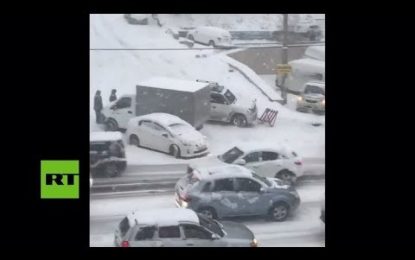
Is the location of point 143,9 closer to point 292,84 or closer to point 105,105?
point 105,105

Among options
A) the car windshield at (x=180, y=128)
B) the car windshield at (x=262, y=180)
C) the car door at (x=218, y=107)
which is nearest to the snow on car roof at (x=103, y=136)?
the car windshield at (x=180, y=128)

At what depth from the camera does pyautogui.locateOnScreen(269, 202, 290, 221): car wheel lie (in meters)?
8.53

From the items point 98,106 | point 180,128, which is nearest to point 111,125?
point 98,106

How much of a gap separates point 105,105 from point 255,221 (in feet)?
6.85

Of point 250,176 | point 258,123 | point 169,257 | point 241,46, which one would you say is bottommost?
point 169,257

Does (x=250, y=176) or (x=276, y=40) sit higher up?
(x=276, y=40)

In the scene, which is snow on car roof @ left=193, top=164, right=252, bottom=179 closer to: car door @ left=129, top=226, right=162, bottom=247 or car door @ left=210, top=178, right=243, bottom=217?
car door @ left=210, top=178, right=243, bottom=217

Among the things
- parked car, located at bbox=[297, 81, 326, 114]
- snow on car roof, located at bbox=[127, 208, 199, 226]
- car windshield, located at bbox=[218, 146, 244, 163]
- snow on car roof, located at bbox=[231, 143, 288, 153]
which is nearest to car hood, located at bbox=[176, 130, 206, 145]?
car windshield, located at bbox=[218, 146, 244, 163]

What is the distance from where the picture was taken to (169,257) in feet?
27.3

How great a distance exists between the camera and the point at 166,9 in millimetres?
8531

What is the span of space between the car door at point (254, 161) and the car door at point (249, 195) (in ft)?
0.50
